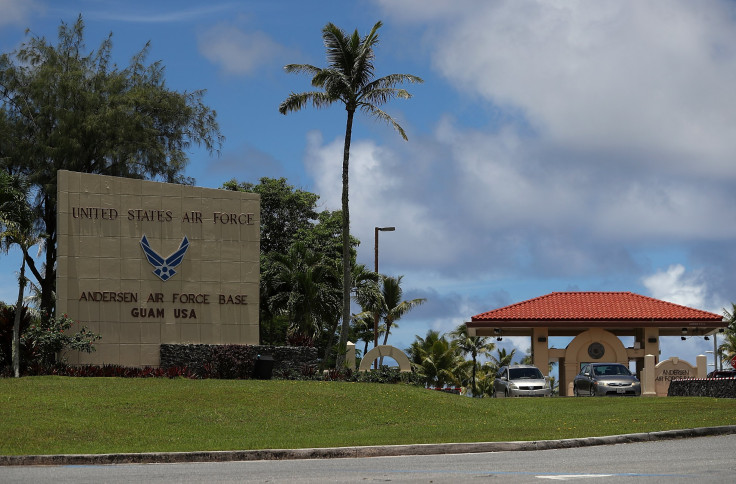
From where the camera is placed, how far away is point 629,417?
78.8ft

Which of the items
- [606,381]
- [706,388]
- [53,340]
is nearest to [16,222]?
[53,340]

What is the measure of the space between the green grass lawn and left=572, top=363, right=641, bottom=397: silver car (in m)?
4.78

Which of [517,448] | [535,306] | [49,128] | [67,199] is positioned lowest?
[517,448]

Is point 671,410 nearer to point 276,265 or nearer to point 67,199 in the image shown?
point 67,199

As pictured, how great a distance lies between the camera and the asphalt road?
1302cm

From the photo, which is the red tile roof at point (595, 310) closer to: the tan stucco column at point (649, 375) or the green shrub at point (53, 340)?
the tan stucco column at point (649, 375)

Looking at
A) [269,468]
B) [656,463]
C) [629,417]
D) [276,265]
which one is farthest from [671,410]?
[276,265]

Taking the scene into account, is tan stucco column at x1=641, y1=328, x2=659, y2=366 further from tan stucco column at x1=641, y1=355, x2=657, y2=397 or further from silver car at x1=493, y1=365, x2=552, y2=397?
silver car at x1=493, y1=365, x2=552, y2=397

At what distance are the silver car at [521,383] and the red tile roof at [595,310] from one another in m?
7.00

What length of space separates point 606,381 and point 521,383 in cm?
336

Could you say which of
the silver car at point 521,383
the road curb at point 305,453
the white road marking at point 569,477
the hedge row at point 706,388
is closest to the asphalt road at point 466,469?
the white road marking at point 569,477

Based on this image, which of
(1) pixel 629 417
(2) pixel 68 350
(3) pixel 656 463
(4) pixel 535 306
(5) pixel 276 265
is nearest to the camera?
(3) pixel 656 463

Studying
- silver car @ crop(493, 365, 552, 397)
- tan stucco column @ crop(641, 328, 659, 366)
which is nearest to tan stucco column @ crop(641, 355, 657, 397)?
silver car @ crop(493, 365, 552, 397)

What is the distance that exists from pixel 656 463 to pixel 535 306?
33.8 metres
